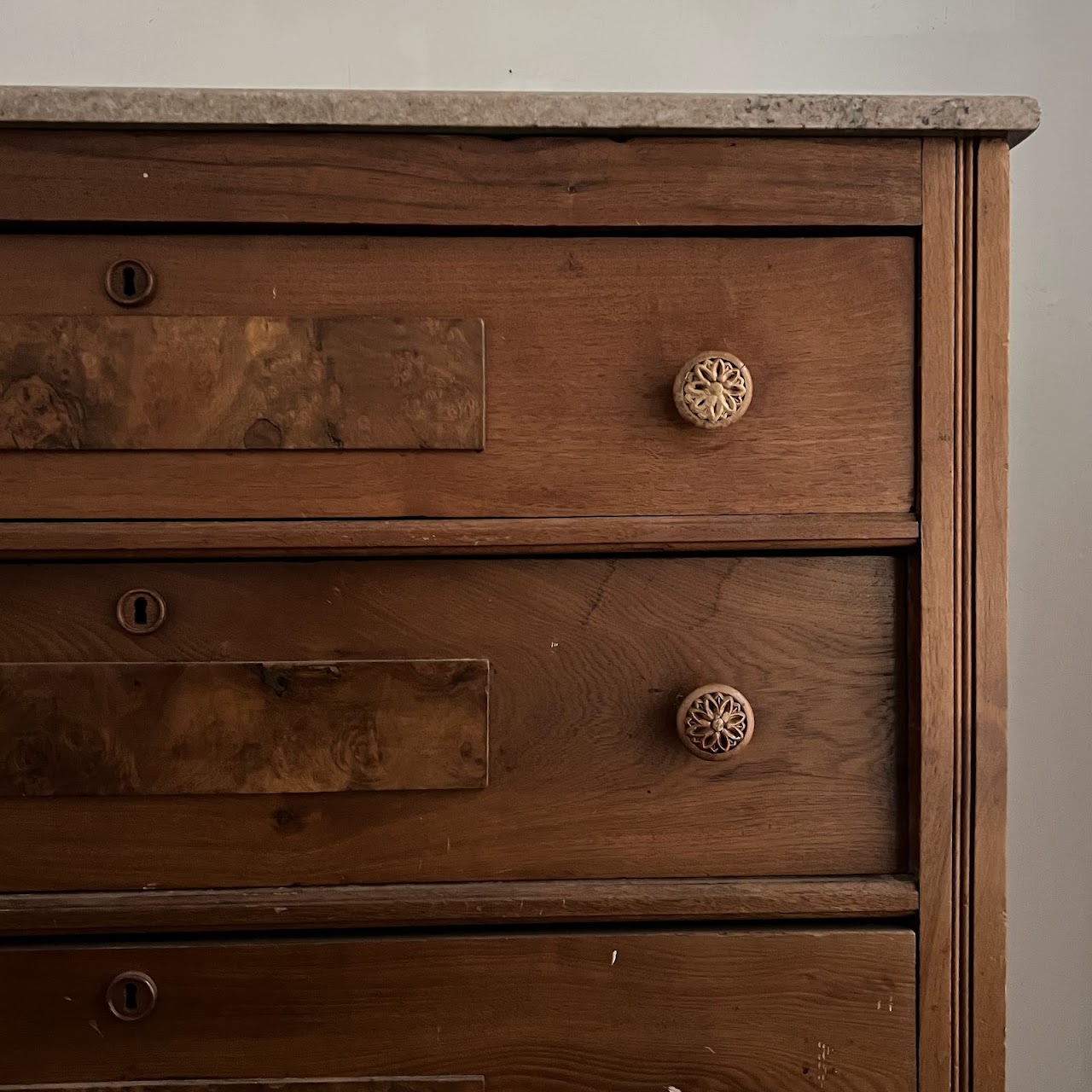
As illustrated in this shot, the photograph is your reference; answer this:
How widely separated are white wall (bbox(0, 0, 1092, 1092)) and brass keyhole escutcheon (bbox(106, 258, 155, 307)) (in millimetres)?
571

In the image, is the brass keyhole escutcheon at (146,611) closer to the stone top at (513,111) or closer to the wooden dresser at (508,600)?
the wooden dresser at (508,600)

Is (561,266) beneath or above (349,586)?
above

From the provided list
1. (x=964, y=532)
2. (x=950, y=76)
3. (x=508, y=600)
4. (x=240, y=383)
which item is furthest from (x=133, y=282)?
(x=950, y=76)

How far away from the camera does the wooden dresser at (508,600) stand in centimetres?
69

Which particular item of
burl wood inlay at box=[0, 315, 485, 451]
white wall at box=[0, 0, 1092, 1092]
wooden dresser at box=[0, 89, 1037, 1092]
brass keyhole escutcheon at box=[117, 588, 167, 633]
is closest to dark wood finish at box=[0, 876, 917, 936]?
wooden dresser at box=[0, 89, 1037, 1092]

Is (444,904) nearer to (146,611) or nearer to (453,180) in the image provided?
(146,611)

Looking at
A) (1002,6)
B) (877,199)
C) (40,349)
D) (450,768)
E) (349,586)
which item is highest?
(1002,6)

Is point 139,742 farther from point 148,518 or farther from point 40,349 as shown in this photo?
point 40,349

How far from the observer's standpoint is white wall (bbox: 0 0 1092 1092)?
116 cm

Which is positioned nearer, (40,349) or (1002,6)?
(40,349)

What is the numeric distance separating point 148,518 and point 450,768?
0.26 metres

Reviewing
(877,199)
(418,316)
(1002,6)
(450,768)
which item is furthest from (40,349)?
(1002,6)

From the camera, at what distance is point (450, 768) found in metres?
0.71

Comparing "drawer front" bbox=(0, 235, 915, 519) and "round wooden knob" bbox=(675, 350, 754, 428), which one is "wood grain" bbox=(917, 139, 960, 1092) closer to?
"drawer front" bbox=(0, 235, 915, 519)
